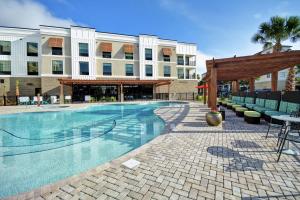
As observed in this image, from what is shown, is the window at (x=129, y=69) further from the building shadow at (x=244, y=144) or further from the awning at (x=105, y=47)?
the building shadow at (x=244, y=144)

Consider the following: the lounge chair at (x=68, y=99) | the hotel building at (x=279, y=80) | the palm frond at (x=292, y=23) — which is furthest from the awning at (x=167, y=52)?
the hotel building at (x=279, y=80)

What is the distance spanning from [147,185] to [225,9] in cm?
1100

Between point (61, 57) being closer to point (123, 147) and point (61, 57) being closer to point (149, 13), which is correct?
point (149, 13)

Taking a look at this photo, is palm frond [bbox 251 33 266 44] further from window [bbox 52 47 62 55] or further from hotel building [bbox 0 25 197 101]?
window [bbox 52 47 62 55]

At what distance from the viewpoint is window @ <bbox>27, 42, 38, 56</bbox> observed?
21053mm

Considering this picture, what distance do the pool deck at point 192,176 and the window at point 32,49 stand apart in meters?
24.1

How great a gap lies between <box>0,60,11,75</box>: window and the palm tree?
94.1 feet

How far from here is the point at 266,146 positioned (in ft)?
14.8

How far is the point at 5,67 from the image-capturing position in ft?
66.5

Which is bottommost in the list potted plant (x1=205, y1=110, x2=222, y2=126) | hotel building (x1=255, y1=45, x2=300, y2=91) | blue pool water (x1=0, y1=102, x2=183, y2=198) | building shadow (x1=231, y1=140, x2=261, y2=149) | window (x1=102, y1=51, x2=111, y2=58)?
blue pool water (x1=0, y1=102, x2=183, y2=198)

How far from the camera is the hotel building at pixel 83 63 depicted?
66.9 ft

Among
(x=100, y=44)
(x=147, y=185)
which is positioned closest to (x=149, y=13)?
(x=100, y=44)

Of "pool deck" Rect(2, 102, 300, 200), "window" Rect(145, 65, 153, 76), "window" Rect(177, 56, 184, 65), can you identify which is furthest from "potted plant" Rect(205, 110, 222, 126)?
"window" Rect(177, 56, 184, 65)

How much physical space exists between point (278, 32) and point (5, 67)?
30.3m
